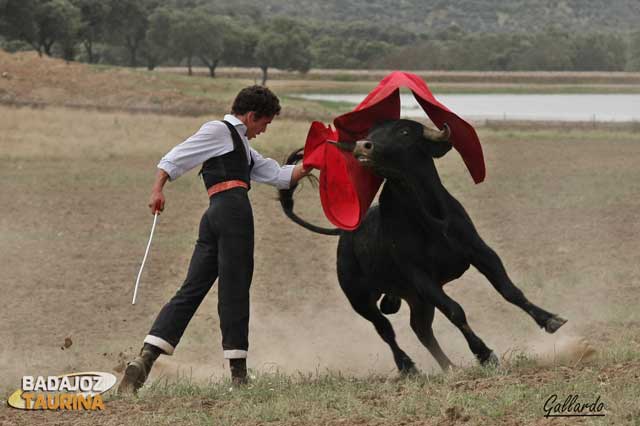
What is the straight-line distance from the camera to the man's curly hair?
7.66 m

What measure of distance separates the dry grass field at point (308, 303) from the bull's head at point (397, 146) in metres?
1.32

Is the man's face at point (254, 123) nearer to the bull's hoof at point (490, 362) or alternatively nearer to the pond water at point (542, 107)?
the bull's hoof at point (490, 362)

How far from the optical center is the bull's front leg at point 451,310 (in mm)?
7332

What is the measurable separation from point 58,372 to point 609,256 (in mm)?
6694

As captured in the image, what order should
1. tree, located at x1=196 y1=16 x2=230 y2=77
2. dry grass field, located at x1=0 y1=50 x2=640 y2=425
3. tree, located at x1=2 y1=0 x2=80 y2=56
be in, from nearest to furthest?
dry grass field, located at x1=0 y1=50 x2=640 y2=425 → tree, located at x1=2 y1=0 x2=80 y2=56 → tree, located at x1=196 y1=16 x2=230 y2=77

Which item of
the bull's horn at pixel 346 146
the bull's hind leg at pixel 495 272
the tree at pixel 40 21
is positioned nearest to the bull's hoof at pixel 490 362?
the bull's hind leg at pixel 495 272

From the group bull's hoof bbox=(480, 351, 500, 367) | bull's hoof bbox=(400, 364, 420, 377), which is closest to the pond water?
bull's hoof bbox=(400, 364, 420, 377)

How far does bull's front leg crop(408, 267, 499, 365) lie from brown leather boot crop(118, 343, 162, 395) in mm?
1718

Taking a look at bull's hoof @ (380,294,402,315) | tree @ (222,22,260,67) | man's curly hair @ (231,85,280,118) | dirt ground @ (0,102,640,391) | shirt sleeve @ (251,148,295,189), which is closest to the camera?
man's curly hair @ (231,85,280,118)

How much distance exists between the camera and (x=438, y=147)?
298 inches

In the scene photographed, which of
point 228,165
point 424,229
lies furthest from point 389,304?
point 228,165

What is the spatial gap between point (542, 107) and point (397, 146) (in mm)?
41016

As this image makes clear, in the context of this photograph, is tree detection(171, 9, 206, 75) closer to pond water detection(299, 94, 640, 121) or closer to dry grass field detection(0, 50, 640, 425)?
pond water detection(299, 94, 640, 121)

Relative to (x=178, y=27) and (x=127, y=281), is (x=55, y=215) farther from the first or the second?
(x=178, y=27)
